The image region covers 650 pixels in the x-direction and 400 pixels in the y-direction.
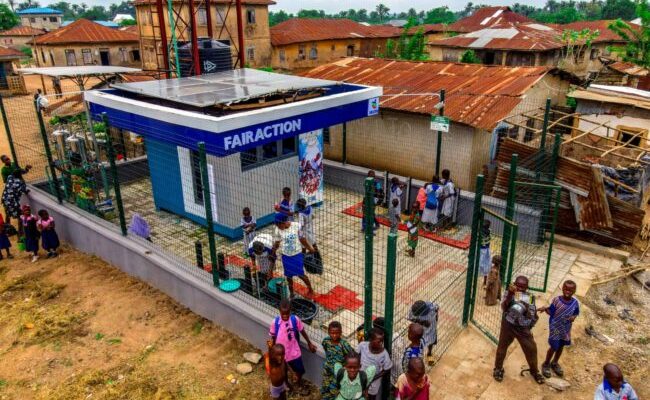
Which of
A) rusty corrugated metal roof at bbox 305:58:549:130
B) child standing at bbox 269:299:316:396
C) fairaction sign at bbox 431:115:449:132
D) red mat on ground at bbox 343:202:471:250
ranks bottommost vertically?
red mat on ground at bbox 343:202:471:250

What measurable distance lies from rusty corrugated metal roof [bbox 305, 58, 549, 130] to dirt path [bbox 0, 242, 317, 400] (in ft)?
25.0

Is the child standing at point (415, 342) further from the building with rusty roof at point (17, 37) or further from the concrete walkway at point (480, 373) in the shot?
the building with rusty roof at point (17, 37)

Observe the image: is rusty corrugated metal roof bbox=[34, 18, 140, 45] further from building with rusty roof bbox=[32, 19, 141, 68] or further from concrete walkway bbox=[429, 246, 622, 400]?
concrete walkway bbox=[429, 246, 622, 400]

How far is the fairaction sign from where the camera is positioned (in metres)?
10.7

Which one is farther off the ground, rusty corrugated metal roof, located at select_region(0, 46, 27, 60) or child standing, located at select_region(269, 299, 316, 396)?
rusty corrugated metal roof, located at select_region(0, 46, 27, 60)

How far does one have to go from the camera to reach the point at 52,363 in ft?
22.3

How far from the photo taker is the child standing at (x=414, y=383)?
4590mm

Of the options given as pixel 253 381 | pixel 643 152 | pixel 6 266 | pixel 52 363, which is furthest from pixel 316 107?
pixel 643 152

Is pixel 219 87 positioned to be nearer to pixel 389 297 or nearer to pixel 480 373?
pixel 389 297

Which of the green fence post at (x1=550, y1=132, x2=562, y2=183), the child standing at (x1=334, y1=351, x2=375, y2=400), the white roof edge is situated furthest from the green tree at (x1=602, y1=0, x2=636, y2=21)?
the child standing at (x1=334, y1=351, x2=375, y2=400)

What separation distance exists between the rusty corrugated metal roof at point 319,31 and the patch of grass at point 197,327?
36.2 m

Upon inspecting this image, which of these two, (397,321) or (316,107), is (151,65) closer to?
(316,107)

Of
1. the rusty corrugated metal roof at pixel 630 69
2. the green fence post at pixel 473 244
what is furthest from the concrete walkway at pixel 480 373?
the rusty corrugated metal roof at pixel 630 69

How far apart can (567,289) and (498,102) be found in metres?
6.98
